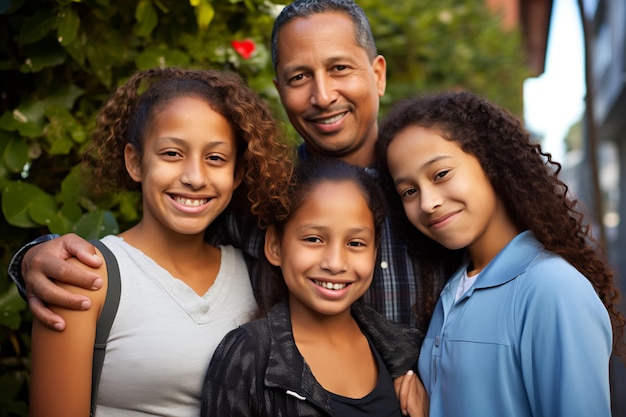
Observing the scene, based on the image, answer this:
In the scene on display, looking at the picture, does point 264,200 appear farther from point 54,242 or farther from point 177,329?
point 54,242

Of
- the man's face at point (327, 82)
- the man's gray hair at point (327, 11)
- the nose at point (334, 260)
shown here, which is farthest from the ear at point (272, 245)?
the man's gray hair at point (327, 11)

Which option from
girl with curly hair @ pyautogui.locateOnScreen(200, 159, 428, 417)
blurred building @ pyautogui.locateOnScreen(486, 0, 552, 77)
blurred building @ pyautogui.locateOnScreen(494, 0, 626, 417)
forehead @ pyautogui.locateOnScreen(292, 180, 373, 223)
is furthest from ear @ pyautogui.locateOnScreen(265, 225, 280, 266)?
blurred building @ pyautogui.locateOnScreen(486, 0, 552, 77)

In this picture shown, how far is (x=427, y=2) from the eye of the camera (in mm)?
5961

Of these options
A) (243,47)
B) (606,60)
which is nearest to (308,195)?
(243,47)

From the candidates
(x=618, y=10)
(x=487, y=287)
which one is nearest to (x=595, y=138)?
(x=487, y=287)

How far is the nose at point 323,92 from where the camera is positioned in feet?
8.48

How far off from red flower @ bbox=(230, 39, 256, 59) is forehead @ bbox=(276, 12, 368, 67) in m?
0.24

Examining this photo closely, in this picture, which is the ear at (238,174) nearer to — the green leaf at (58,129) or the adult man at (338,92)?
the adult man at (338,92)

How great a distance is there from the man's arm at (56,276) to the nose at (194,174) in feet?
1.14

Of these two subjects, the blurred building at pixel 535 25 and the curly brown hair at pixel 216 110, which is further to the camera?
the blurred building at pixel 535 25

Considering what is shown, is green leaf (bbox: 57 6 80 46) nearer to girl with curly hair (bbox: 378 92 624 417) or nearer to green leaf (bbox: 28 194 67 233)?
green leaf (bbox: 28 194 67 233)

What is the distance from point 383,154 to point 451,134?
15.4 inches

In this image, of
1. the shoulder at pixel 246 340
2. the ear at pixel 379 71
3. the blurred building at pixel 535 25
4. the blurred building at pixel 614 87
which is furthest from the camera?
the blurred building at pixel 535 25

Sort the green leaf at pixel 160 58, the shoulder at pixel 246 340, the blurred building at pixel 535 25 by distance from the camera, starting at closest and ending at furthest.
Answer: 1. the shoulder at pixel 246 340
2. the green leaf at pixel 160 58
3. the blurred building at pixel 535 25
